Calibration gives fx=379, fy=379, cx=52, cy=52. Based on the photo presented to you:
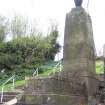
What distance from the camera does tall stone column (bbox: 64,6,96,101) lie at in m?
17.6

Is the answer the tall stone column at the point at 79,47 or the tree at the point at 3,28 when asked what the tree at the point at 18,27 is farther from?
the tall stone column at the point at 79,47

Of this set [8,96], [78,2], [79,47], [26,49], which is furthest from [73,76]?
[26,49]

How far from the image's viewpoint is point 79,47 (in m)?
17.8

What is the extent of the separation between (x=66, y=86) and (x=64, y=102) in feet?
3.63

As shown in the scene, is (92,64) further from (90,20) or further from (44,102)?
(44,102)

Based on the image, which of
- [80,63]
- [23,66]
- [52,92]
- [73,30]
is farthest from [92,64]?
[23,66]

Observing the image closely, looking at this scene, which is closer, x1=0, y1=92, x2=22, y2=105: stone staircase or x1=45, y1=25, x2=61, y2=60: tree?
x1=0, y1=92, x2=22, y2=105: stone staircase

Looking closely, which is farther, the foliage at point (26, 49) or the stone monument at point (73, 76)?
the foliage at point (26, 49)

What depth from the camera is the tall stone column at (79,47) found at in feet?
57.7

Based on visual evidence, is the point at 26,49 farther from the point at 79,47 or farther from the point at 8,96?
the point at 79,47

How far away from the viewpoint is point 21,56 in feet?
130

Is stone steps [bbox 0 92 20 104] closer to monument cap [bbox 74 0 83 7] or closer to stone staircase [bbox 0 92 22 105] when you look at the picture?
stone staircase [bbox 0 92 22 105]

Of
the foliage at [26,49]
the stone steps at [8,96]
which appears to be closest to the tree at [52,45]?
the foliage at [26,49]

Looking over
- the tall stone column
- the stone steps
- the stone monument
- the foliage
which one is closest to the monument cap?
the stone monument
